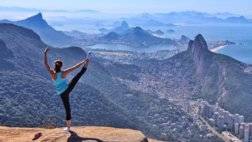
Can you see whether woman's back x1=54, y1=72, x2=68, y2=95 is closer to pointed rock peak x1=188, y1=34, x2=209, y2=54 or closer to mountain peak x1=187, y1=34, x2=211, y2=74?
mountain peak x1=187, y1=34, x2=211, y2=74

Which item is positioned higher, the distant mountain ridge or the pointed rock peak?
the pointed rock peak

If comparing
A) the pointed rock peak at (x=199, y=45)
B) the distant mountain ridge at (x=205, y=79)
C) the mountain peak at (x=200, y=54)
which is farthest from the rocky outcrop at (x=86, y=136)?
the pointed rock peak at (x=199, y=45)

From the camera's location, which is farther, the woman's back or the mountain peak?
the mountain peak

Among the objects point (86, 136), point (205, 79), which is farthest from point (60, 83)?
point (205, 79)

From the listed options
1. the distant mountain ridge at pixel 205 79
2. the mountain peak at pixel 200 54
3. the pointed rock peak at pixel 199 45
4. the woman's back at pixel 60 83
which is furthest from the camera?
the pointed rock peak at pixel 199 45

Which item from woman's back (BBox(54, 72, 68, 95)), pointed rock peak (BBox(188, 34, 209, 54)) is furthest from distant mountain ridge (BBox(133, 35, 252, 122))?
woman's back (BBox(54, 72, 68, 95))

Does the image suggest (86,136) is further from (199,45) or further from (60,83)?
(199,45)

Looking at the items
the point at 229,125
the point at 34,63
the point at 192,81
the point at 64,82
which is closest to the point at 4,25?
the point at 34,63

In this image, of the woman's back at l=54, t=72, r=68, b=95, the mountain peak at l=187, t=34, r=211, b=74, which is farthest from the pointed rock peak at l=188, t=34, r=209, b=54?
the woman's back at l=54, t=72, r=68, b=95

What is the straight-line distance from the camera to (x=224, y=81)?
124000 mm

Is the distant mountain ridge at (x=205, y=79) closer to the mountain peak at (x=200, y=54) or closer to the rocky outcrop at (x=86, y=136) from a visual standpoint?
the mountain peak at (x=200, y=54)

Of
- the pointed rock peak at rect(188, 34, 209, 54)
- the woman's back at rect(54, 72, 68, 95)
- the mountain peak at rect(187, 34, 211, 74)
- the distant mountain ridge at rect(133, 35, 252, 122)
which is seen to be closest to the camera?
the woman's back at rect(54, 72, 68, 95)

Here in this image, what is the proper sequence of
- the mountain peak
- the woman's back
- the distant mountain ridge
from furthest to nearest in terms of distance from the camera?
the mountain peak, the distant mountain ridge, the woman's back

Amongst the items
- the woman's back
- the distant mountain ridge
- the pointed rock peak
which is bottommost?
the distant mountain ridge
